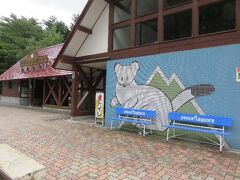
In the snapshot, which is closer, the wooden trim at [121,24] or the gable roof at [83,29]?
the wooden trim at [121,24]

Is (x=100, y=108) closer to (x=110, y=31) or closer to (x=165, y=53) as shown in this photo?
(x=110, y=31)

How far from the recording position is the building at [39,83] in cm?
1717

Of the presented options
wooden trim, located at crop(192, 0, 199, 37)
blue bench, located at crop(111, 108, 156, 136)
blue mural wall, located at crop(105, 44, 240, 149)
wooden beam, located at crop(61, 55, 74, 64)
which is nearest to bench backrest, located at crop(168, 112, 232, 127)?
blue mural wall, located at crop(105, 44, 240, 149)

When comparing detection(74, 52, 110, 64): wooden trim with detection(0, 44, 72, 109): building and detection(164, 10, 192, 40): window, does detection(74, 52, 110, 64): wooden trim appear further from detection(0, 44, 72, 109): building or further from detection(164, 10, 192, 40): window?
detection(0, 44, 72, 109): building

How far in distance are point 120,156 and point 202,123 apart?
2982 millimetres

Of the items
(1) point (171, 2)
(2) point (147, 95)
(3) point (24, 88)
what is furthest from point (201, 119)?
(3) point (24, 88)

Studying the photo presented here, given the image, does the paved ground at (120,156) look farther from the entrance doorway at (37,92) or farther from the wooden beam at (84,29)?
the entrance doorway at (37,92)

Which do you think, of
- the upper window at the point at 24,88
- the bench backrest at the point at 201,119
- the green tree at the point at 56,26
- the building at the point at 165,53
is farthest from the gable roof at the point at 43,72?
the green tree at the point at 56,26

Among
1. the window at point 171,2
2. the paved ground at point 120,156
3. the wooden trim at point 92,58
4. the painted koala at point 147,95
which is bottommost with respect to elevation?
the paved ground at point 120,156

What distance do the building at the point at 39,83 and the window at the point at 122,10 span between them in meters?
6.83

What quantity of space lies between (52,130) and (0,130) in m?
2.06

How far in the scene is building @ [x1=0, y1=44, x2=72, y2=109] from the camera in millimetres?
17172

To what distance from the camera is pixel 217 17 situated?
710cm

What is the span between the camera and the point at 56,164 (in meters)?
4.86
